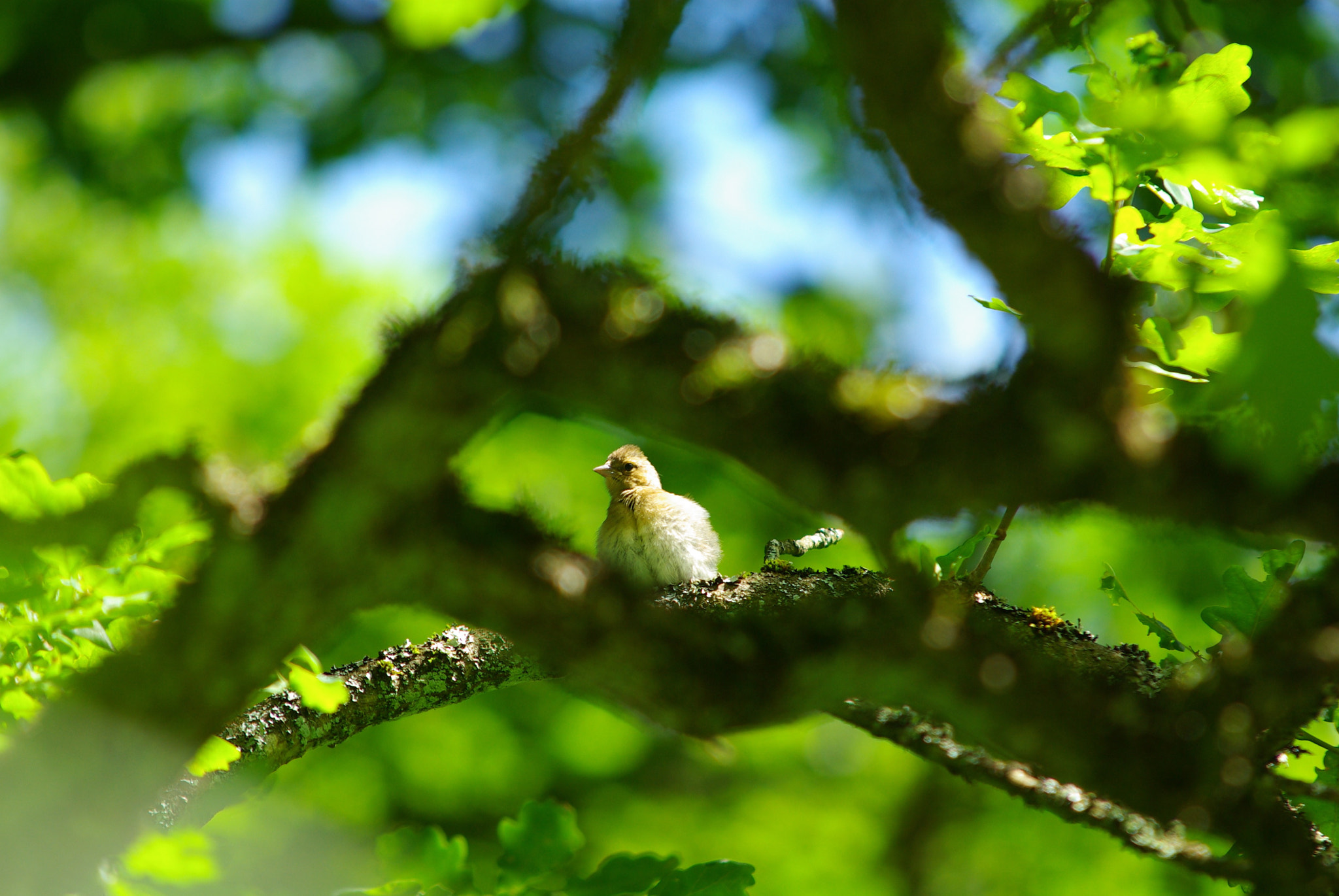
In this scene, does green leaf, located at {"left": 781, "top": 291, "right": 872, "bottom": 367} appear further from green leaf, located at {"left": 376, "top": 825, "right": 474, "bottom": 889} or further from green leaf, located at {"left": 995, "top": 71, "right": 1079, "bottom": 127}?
green leaf, located at {"left": 376, "top": 825, "right": 474, "bottom": 889}

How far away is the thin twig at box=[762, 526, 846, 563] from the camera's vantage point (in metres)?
3.48

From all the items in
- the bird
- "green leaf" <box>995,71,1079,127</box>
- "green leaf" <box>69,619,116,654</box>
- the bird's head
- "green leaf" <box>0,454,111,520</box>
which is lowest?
the bird's head

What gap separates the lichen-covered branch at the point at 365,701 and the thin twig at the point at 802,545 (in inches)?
38.0

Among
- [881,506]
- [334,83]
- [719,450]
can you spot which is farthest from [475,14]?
[334,83]

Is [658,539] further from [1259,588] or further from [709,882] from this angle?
[1259,588]

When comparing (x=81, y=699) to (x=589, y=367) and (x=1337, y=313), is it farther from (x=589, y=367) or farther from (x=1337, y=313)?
(x=1337, y=313)

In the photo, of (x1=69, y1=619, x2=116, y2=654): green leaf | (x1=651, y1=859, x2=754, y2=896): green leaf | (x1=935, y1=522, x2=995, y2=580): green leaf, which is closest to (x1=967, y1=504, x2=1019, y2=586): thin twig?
(x1=935, y1=522, x2=995, y2=580): green leaf

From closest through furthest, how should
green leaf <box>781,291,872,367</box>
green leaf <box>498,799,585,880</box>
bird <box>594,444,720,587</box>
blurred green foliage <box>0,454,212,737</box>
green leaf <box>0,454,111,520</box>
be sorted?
1. green leaf <box>0,454,111,520</box>
2. blurred green foliage <box>0,454,212,737</box>
3. green leaf <box>498,799,585,880</box>
4. bird <box>594,444,720,587</box>
5. green leaf <box>781,291,872,367</box>

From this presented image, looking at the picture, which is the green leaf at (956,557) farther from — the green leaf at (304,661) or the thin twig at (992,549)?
the green leaf at (304,661)

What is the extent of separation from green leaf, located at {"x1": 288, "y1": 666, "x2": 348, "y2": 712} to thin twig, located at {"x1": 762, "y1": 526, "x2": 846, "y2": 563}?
1579mm

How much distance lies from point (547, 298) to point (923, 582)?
0.99 metres

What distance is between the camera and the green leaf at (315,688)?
2500 mm

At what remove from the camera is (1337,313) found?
2.24m

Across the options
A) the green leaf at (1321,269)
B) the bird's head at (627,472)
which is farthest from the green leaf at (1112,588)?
the bird's head at (627,472)
